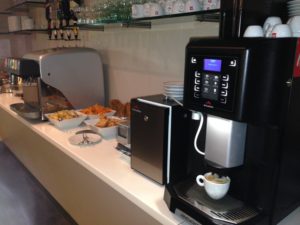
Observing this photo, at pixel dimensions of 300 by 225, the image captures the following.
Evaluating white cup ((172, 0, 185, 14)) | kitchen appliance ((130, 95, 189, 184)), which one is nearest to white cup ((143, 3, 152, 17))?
white cup ((172, 0, 185, 14))

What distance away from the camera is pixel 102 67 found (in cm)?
201

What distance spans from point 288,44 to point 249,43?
8 cm

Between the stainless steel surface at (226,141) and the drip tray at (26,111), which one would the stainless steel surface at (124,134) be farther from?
the drip tray at (26,111)

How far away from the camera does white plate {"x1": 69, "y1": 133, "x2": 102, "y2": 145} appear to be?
Result: 1.43 metres

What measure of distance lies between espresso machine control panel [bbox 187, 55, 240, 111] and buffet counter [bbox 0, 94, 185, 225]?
37 centimetres

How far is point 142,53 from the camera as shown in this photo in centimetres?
170

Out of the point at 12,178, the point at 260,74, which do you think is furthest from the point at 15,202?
the point at 260,74

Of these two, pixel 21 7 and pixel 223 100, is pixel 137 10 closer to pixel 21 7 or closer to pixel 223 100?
pixel 223 100

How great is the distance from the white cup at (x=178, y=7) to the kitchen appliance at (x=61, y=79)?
925 mm

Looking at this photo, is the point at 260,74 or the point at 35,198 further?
the point at 35,198

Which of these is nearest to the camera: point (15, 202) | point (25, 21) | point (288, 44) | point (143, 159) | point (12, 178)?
point (288, 44)

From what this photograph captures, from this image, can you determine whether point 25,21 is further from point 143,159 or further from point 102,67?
point 143,159

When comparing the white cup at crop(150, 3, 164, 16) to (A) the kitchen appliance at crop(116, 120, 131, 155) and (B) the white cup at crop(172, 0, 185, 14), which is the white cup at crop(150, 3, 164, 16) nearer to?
(B) the white cup at crop(172, 0, 185, 14)

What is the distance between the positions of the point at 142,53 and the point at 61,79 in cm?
54
